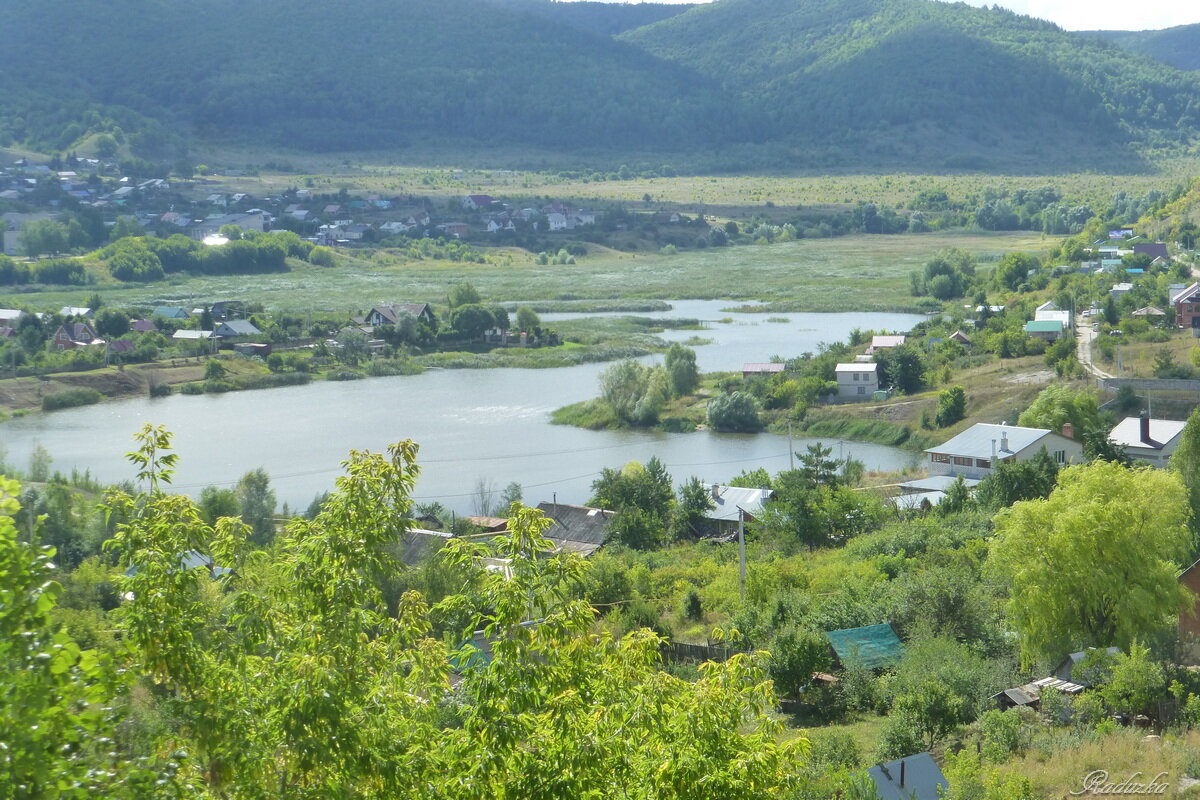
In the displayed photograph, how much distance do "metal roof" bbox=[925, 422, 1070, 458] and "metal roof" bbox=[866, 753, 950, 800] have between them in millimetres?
11364

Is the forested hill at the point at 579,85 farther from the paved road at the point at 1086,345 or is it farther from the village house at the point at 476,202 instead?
the paved road at the point at 1086,345

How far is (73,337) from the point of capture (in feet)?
92.9

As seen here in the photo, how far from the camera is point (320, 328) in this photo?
3073cm

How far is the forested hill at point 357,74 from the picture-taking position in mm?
88812

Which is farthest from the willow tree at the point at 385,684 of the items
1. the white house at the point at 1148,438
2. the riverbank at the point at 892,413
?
the riverbank at the point at 892,413

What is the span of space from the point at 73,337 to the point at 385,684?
2732 centimetres

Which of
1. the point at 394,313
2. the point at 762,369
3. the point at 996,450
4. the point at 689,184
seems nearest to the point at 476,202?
the point at 689,184

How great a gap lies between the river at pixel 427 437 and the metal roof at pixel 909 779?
10.9 m

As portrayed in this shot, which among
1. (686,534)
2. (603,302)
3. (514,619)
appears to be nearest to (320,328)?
(603,302)

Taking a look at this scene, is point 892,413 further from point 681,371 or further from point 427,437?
point 427,437

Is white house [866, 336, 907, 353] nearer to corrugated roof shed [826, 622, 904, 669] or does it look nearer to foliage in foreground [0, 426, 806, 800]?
corrugated roof shed [826, 622, 904, 669]

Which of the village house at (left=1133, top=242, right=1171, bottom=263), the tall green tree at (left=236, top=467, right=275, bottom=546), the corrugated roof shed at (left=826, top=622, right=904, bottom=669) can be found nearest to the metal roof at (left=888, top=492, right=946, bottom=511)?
the corrugated roof shed at (left=826, top=622, right=904, bottom=669)

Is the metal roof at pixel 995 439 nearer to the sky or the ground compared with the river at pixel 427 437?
nearer to the sky

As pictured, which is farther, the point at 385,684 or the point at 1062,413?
the point at 1062,413
